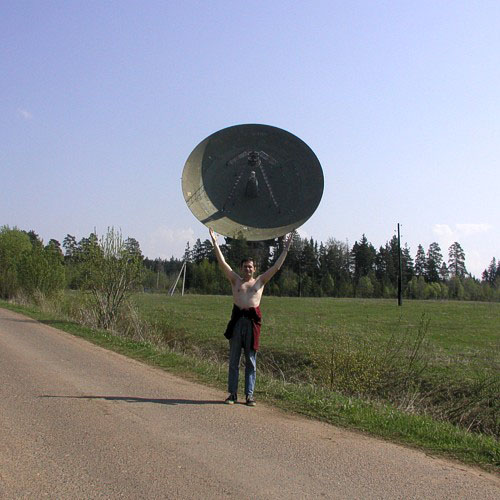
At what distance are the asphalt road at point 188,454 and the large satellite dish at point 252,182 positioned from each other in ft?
10.3

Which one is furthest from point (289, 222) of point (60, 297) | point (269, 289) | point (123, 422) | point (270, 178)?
point (269, 289)

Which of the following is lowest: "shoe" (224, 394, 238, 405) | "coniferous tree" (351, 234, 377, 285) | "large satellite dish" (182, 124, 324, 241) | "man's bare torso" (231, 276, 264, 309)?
"shoe" (224, 394, 238, 405)

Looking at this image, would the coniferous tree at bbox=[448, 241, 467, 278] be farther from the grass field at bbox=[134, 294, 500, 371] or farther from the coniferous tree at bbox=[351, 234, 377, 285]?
the grass field at bbox=[134, 294, 500, 371]

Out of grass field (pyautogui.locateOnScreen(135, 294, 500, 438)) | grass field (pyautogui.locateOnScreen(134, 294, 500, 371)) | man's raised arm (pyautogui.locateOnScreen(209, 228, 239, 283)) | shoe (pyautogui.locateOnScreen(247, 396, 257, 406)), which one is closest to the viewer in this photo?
shoe (pyautogui.locateOnScreen(247, 396, 257, 406))

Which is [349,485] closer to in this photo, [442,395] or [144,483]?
[144,483]

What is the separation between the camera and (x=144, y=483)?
16.4 ft

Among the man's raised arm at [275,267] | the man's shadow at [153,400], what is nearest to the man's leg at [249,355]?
the man's shadow at [153,400]

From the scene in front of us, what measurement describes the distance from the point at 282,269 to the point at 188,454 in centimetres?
8637

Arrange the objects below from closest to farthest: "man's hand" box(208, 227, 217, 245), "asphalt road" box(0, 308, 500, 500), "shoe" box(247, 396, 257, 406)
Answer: "asphalt road" box(0, 308, 500, 500) < "shoe" box(247, 396, 257, 406) < "man's hand" box(208, 227, 217, 245)

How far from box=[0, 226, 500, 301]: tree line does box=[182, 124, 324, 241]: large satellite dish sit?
2.10 feet

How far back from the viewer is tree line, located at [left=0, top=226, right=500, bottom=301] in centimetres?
2347

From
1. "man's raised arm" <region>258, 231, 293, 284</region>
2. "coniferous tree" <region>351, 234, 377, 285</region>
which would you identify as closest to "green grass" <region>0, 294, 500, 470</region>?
"man's raised arm" <region>258, 231, 293, 284</region>

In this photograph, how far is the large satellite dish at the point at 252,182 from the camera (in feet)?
34.9

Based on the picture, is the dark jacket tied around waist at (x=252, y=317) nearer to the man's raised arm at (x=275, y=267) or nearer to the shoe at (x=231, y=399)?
the man's raised arm at (x=275, y=267)
